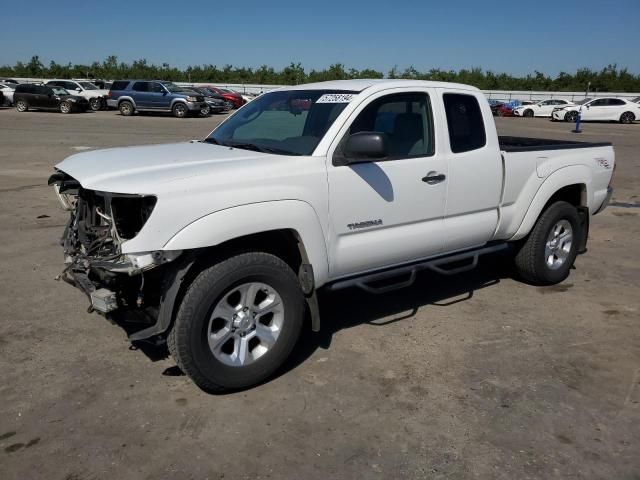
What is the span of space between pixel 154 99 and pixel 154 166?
28312 millimetres

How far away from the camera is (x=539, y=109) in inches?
1591

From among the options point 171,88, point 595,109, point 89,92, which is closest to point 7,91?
point 89,92

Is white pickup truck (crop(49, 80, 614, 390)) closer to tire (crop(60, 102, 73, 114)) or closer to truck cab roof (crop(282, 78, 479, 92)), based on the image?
truck cab roof (crop(282, 78, 479, 92))

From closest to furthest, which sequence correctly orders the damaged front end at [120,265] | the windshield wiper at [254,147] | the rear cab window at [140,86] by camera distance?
the damaged front end at [120,265], the windshield wiper at [254,147], the rear cab window at [140,86]

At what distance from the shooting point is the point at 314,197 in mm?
3805

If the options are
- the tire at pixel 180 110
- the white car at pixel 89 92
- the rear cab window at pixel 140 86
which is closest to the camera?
the tire at pixel 180 110

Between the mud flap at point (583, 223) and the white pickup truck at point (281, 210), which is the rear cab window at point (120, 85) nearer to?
the white pickup truck at point (281, 210)

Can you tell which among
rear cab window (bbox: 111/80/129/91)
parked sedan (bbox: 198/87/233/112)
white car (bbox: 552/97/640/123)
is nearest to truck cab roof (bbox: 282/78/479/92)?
rear cab window (bbox: 111/80/129/91)

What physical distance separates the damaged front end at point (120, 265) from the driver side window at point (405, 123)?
1.86 metres

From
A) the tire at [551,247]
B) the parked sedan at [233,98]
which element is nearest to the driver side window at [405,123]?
the tire at [551,247]

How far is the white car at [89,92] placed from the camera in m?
32.5

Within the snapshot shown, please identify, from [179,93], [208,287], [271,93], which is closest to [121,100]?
[179,93]

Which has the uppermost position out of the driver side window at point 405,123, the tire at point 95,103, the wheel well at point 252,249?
the tire at point 95,103

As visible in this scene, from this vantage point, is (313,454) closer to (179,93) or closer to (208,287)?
(208,287)
